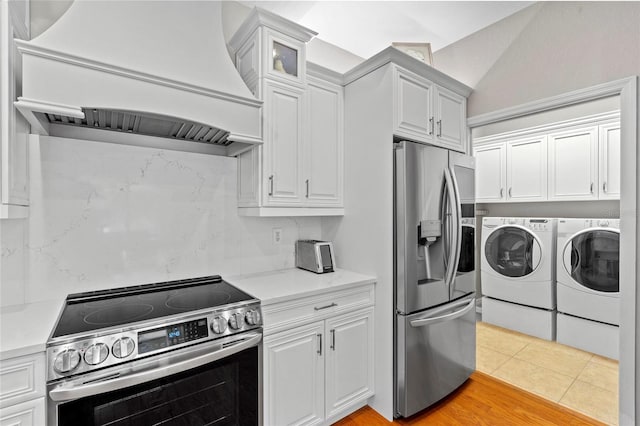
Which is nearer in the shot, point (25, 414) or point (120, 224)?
point (25, 414)

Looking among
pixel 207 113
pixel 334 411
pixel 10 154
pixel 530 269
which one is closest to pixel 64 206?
pixel 10 154

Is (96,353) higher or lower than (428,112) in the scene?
lower

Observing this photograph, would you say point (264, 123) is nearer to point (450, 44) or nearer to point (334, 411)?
point (334, 411)

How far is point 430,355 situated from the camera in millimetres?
2098

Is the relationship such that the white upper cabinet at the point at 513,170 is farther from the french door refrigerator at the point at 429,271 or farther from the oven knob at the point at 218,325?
the oven knob at the point at 218,325

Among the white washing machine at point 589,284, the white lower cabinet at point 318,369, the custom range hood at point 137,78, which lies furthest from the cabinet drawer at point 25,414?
the white washing machine at point 589,284

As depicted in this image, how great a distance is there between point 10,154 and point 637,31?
3.23m

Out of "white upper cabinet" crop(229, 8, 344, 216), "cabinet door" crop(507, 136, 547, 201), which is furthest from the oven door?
"cabinet door" crop(507, 136, 547, 201)

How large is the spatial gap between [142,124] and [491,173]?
4.04m

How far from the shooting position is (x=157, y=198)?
1.89m

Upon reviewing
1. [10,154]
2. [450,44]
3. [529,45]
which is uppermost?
[450,44]

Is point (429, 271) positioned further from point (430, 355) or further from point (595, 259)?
point (595, 259)

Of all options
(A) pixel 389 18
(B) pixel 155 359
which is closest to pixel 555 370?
(B) pixel 155 359

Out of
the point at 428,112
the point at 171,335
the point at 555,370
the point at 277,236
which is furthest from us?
the point at 555,370
